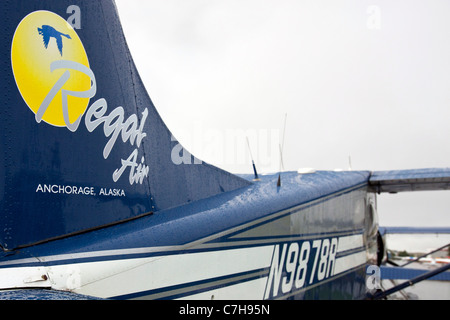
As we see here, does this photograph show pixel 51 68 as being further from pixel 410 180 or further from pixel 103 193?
pixel 410 180

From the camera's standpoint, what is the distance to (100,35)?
Result: 9.04 feet

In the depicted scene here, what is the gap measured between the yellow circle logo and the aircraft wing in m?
6.02

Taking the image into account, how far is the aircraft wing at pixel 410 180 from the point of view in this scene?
22.5 feet

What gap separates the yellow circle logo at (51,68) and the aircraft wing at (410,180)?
19.8 feet

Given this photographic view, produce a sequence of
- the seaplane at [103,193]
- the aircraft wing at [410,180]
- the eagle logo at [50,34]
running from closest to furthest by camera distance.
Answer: the seaplane at [103,193] < the eagle logo at [50,34] < the aircraft wing at [410,180]

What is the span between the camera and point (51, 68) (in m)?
2.31

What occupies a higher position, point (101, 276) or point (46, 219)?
point (46, 219)

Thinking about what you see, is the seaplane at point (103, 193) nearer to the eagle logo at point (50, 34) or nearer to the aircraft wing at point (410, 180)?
the eagle logo at point (50, 34)

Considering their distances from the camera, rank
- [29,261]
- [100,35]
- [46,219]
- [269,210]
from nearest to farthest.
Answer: [29,261]
[46,219]
[100,35]
[269,210]

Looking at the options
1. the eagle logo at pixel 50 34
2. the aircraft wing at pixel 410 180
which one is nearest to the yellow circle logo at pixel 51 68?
the eagle logo at pixel 50 34

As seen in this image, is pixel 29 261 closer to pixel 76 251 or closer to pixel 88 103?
pixel 76 251

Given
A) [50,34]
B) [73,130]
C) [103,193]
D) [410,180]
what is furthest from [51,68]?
[410,180]
